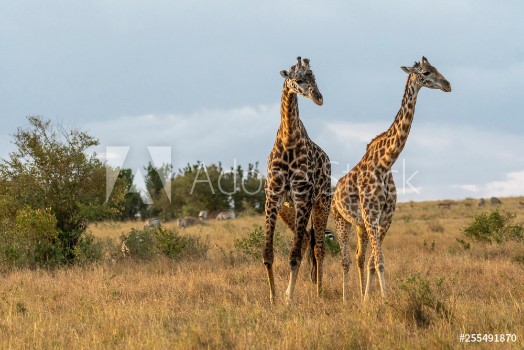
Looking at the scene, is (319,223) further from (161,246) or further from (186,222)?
(186,222)

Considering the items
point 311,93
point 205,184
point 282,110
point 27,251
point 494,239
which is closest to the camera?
point 311,93

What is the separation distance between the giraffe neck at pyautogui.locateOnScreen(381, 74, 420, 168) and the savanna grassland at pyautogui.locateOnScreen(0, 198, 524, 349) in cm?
205

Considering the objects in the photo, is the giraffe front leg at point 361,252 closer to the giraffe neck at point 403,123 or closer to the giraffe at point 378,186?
the giraffe at point 378,186

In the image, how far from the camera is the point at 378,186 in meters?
10.1

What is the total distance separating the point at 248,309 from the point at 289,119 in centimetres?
303

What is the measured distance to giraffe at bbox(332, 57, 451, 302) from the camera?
9.80 metres

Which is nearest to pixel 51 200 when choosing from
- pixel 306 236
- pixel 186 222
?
pixel 306 236

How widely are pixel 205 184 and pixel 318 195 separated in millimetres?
45017

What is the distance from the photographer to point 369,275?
10.1 meters

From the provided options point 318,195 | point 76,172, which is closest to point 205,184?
point 76,172

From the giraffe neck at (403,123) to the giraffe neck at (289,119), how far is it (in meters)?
1.55

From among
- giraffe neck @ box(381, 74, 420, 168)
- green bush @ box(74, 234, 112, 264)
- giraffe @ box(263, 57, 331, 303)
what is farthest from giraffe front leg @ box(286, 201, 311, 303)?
green bush @ box(74, 234, 112, 264)

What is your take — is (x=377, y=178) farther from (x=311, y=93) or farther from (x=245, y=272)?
(x=245, y=272)

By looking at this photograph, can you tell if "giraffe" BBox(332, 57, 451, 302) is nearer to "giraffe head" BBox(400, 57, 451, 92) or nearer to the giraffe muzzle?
"giraffe head" BBox(400, 57, 451, 92)
